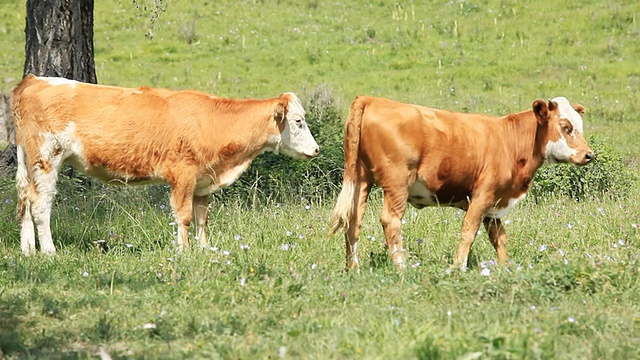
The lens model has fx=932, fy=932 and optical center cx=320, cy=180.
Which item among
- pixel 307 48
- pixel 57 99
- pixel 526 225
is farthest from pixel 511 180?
pixel 307 48

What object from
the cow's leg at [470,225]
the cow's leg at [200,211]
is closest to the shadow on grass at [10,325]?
the cow's leg at [200,211]

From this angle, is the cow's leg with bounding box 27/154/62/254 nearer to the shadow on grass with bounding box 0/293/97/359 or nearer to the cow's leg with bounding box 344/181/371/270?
the shadow on grass with bounding box 0/293/97/359

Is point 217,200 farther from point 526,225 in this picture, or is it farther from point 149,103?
point 526,225

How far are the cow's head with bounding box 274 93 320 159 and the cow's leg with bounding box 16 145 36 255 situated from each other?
2464 mm

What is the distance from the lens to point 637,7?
75.3 feet

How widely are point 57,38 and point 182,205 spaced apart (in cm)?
367

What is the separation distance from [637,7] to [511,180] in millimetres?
16688

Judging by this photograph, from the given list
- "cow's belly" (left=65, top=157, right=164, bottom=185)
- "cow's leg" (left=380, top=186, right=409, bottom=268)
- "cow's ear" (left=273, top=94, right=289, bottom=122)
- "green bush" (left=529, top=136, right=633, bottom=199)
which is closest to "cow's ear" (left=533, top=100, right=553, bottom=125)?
"cow's leg" (left=380, top=186, right=409, bottom=268)

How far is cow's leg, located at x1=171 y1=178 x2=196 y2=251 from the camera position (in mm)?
8812

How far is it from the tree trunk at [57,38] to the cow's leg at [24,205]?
2613 millimetres

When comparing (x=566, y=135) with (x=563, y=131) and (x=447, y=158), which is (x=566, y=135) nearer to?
(x=563, y=131)

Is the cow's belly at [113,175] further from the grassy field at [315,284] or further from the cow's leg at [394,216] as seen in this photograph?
the cow's leg at [394,216]

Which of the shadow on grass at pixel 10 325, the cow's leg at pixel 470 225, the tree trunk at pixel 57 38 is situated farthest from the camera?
the tree trunk at pixel 57 38

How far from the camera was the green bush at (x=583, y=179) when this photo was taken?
37.7 feet
